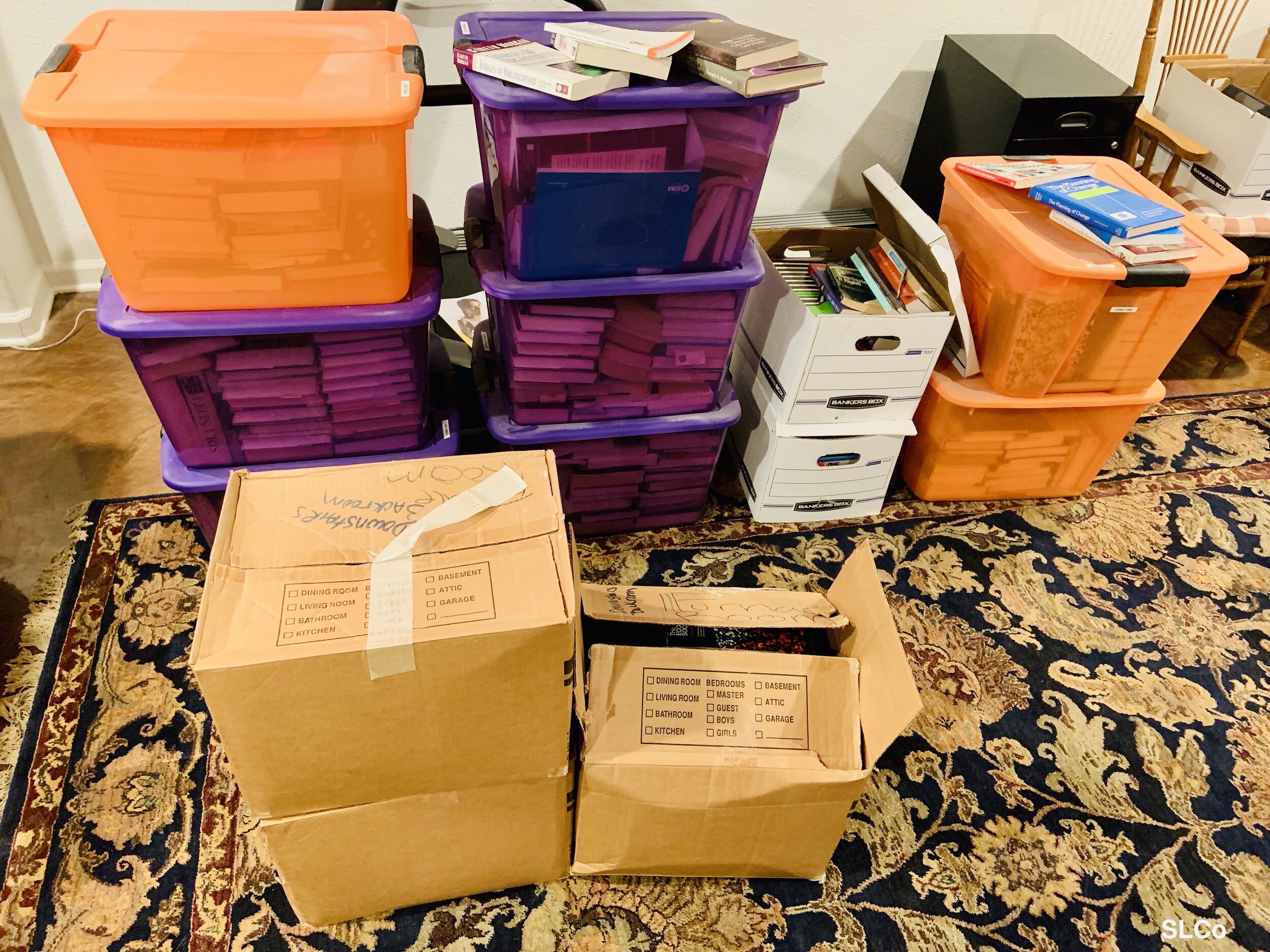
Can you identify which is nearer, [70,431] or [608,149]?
[608,149]

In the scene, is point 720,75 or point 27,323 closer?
point 720,75

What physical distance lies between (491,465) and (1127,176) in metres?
1.52

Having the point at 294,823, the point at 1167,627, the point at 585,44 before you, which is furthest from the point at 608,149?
the point at 1167,627

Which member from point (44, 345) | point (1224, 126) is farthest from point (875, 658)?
point (44, 345)

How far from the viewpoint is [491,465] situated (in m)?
1.04

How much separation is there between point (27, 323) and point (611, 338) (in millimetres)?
1577

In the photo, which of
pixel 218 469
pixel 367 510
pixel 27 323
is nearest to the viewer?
pixel 367 510

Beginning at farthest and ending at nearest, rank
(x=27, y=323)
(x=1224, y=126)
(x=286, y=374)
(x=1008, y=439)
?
(x=27, y=323), (x=1224, y=126), (x=1008, y=439), (x=286, y=374)

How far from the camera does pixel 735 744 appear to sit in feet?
3.56

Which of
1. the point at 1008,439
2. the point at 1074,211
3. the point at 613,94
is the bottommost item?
the point at 1008,439

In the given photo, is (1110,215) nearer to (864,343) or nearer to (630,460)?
(864,343)

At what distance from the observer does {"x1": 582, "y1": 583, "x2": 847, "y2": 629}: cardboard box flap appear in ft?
4.03

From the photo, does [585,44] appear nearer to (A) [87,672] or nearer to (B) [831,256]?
(B) [831,256]

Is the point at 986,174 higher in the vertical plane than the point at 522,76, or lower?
lower
